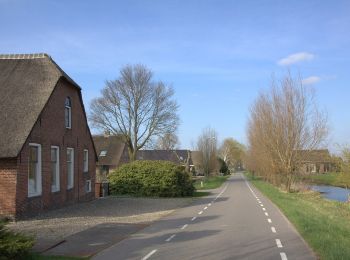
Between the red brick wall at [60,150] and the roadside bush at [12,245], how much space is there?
8.94 m

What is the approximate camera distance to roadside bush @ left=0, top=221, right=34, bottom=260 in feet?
29.1

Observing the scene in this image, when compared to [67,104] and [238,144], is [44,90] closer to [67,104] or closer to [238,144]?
[67,104]

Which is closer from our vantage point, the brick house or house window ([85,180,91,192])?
the brick house

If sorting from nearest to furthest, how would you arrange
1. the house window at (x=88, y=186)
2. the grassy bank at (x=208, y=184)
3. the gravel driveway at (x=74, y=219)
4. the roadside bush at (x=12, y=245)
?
the roadside bush at (x=12, y=245), the gravel driveway at (x=74, y=219), the house window at (x=88, y=186), the grassy bank at (x=208, y=184)

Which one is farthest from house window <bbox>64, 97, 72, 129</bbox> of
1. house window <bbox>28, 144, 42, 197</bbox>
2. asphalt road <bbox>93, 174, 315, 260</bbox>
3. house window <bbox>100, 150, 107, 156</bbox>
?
house window <bbox>100, 150, 107, 156</bbox>

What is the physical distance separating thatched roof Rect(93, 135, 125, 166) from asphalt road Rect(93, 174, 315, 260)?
171 ft

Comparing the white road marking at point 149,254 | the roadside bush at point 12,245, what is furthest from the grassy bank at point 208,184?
the roadside bush at point 12,245

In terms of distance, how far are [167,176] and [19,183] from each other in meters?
18.5

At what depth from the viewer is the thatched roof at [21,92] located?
18.2m

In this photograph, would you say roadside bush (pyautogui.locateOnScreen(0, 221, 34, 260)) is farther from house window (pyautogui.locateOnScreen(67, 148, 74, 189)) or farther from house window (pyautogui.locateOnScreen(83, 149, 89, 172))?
house window (pyautogui.locateOnScreen(83, 149, 89, 172))

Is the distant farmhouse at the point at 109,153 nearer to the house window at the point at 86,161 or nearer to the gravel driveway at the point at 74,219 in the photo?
the house window at the point at 86,161

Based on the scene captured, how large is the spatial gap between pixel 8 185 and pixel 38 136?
9.60 ft

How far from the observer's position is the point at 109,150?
72.9m

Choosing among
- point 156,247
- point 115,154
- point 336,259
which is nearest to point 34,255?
point 156,247
